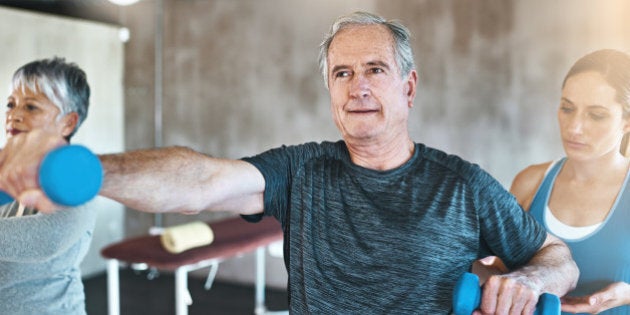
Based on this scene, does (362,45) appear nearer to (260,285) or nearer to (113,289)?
(113,289)

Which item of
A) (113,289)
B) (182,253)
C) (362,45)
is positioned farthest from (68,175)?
(113,289)

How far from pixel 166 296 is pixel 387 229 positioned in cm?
381

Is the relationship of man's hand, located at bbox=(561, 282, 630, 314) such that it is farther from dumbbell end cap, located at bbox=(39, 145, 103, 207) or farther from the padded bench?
the padded bench

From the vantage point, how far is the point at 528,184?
171 cm

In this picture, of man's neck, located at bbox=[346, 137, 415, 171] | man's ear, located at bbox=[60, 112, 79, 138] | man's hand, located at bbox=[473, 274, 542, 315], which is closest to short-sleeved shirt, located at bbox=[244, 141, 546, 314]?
man's neck, located at bbox=[346, 137, 415, 171]

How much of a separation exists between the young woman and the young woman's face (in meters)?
1.39

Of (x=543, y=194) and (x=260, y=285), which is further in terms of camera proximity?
(x=260, y=285)

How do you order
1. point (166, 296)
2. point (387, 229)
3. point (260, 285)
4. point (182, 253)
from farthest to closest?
1. point (166, 296)
2. point (260, 285)
3. point (182, 253)
4. point (387, 229)

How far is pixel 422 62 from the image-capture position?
4.11 metres

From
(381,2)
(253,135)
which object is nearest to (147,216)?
(253,135)

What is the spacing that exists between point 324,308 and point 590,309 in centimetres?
64

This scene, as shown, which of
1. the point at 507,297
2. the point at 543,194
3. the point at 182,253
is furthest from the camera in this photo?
the point at 182,253

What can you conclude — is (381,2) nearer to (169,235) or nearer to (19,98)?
(169,235)

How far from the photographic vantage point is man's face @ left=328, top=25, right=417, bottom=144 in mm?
1422
